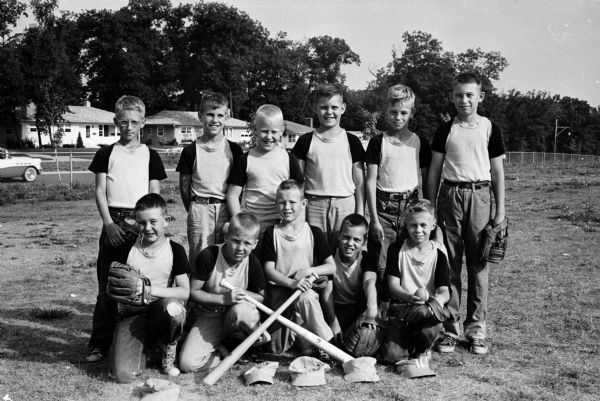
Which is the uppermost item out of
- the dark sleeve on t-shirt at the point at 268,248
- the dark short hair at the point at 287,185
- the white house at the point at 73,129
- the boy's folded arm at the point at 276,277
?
the white house at the point at 73,129

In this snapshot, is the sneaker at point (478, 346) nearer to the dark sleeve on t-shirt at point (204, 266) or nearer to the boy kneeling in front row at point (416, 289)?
the boy kneeling in front row at point (416, 289)

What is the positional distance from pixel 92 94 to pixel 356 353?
3059 inches

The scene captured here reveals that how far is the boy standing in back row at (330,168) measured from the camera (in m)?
5.18

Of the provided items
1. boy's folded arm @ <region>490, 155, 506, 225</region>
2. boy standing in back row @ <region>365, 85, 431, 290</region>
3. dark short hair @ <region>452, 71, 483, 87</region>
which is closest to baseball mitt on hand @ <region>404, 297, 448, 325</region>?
boy standing in back row @ <region>365, 85, 431, 290</region>

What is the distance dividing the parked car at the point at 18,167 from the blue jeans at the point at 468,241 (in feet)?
70.0

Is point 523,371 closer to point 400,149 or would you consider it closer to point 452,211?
point 452,211

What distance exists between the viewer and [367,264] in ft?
16.3

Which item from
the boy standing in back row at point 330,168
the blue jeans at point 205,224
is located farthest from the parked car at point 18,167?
the boy standing in back row at point 330,168

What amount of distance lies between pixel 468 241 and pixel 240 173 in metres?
2.07

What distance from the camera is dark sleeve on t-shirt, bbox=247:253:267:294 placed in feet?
15.6

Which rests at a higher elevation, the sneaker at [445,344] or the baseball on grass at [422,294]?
the baseball on grass at [422,294]

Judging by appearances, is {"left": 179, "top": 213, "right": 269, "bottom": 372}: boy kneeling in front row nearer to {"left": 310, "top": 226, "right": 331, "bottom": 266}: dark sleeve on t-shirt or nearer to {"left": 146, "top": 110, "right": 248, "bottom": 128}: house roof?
{"left": 310, "top": 226, "right": 331, "bottom": 266}: dark sleeve on t-shirt

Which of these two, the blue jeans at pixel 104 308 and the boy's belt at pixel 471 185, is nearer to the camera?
the blue jeans at pixel 104 308

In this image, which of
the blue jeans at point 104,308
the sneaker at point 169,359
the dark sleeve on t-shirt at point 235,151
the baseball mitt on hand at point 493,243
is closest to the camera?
the sneaker at point 169,359
